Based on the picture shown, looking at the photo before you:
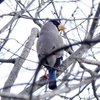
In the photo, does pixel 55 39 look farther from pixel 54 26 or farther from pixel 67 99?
pixel 67 99

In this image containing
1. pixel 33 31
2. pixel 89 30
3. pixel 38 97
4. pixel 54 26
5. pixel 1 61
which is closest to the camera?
pixel 38 97

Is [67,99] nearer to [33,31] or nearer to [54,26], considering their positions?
[33,31]

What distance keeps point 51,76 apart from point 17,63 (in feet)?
1.97

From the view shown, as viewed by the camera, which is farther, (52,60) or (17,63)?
(52,60)

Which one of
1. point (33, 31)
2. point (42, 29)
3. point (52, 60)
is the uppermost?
point (42, 29)

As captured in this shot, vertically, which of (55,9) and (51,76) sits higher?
(55,9)

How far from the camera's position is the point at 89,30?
8.62 ft

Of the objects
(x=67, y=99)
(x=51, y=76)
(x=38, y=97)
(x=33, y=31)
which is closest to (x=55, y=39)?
(x=33, y=31)

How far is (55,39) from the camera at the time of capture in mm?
4125

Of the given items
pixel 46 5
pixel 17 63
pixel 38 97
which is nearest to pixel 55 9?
pixel 46 5

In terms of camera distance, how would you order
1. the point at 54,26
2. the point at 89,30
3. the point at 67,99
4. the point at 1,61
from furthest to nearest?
the point at 54,26 → the point at 1,61 → the point at 67,99 → the point at 89,30

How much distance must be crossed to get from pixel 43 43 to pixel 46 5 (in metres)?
0.53

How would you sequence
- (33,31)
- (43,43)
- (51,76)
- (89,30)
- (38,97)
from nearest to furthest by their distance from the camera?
(38,97)
(89,30)
(51,76)
(33,31)
(43,43)

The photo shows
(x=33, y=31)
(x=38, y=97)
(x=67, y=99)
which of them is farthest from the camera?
(x=33, y=31)
